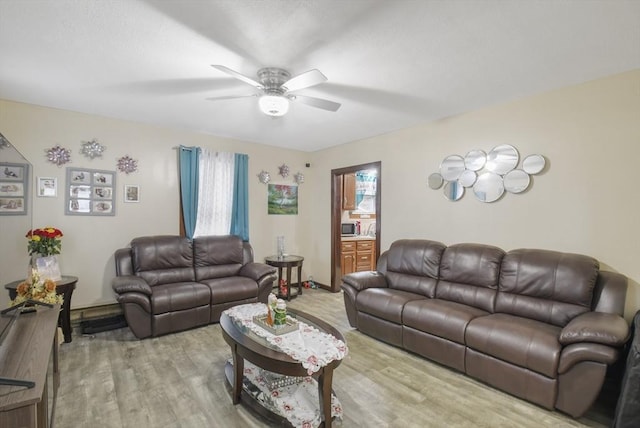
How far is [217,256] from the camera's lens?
4.37 meters

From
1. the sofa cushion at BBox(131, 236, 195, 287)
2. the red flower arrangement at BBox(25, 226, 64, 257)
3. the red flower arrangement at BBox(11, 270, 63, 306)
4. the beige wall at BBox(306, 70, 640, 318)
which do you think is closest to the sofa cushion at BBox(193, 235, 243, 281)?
the sofa cushion at BBox(131, 236, 195, 287)

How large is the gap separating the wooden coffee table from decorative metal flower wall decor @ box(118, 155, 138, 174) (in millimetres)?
2610

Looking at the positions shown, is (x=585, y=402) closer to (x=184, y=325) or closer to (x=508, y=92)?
(x=508, y=92)

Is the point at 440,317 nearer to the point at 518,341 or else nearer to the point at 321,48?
the point at 518,341

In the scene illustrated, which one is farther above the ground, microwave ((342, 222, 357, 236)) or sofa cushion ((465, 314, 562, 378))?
microwave ((342, 222, 357, 236))

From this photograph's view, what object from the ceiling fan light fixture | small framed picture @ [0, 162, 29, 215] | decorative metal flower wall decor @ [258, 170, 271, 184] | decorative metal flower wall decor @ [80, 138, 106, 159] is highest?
the ceiling fan light fixture

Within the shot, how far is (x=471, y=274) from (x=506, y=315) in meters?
0.51

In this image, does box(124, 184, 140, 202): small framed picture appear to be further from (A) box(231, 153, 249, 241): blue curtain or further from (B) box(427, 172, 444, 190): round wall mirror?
(B) box(427, 172, 444, 190): round wall mirror

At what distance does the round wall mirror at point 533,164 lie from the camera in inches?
117

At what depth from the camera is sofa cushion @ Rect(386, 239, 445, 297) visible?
3482mm

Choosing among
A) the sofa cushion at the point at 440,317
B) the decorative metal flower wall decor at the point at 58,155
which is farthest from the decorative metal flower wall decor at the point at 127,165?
the sofa cushion at the point at 440,317

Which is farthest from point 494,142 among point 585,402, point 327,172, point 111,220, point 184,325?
point 111,220

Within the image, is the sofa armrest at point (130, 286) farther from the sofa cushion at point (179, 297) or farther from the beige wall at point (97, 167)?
the beige wall at point (97, 167)

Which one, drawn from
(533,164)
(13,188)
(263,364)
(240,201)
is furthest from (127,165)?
(533,164)
